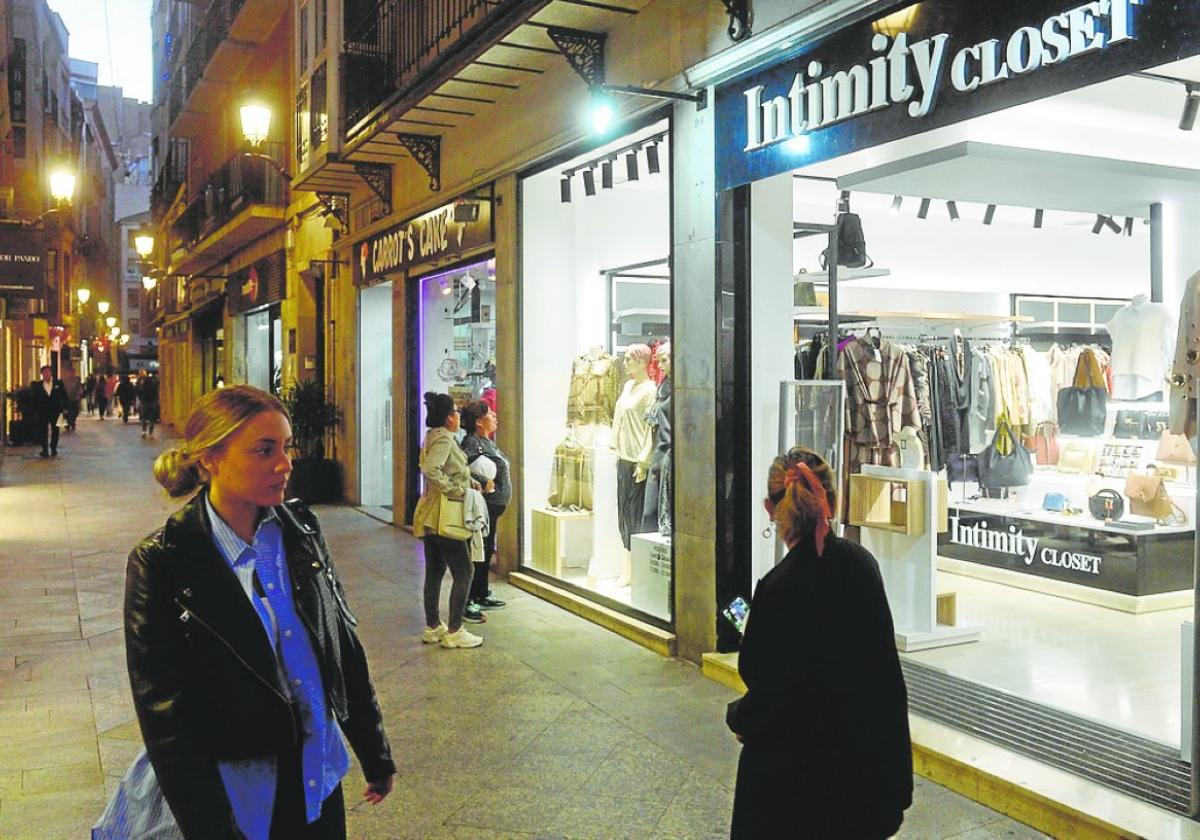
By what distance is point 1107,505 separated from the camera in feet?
27.8

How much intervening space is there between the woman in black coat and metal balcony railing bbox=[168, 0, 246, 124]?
16674mm

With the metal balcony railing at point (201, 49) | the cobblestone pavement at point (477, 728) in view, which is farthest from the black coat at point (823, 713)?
the metal balcony railing at point (201, 49)

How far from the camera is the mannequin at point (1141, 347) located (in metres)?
8.38

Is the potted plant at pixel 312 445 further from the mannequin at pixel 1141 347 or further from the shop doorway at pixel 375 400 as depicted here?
the mannequin at pixel 1141 347

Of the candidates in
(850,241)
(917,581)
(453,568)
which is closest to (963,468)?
(850,241)

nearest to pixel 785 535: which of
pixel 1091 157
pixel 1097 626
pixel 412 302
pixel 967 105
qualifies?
pixel 967 105

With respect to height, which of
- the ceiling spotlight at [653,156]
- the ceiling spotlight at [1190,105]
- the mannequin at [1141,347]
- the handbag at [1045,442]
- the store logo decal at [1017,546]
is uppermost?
the ceiling spotlight at [1190,105]

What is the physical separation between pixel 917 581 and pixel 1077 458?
145 inches

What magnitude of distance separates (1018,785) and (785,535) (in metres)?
2.21

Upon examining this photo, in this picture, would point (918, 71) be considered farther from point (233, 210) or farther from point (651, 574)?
point (233, 210)

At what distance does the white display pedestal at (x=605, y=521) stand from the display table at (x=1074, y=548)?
125 inches

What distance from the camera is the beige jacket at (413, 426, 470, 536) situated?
277 inches

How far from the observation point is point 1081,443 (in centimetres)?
976

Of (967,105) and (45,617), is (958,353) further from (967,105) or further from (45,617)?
(45,617)
